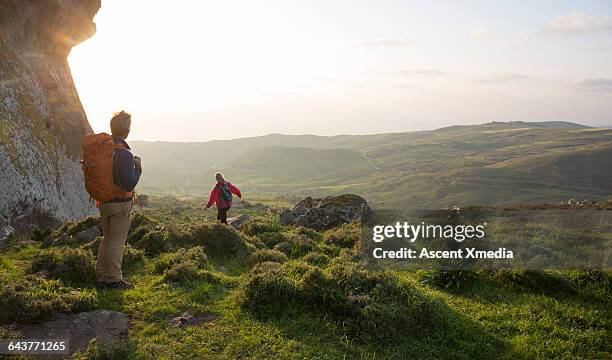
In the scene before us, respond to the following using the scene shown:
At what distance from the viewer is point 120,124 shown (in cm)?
916

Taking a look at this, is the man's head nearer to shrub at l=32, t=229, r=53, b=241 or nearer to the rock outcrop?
shrub at l=32, t=229, r=53, b=241

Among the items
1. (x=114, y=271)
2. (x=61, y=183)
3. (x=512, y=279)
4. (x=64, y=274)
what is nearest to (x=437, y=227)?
(x=512, y=279)

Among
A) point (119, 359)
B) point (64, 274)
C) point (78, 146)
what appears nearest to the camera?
point (119, 359)

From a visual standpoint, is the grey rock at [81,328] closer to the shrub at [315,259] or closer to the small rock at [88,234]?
the shrub at [315,259]

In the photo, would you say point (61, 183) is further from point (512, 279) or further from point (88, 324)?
point (512, 279)

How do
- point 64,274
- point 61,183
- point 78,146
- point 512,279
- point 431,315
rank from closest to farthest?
point 431,315 → point 64,274 → point 512,279 → point 61,183 → point 78,146

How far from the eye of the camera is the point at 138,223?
1686 centimetres

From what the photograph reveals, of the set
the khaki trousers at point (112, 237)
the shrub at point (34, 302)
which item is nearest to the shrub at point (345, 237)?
the khaki trousers at point (112, 237)

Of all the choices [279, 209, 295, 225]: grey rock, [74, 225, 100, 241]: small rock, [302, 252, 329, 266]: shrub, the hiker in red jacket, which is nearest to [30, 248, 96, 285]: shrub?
[74, 225, 100, 241]: small rock

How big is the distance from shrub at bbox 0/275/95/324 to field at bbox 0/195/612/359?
19 millimetres

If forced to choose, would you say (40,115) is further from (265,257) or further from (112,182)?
(265,257)

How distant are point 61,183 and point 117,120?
51.9 ft

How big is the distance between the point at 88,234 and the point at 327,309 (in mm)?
11657

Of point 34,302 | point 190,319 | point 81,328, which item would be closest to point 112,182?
point 34,302
